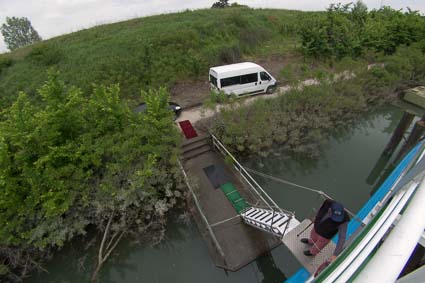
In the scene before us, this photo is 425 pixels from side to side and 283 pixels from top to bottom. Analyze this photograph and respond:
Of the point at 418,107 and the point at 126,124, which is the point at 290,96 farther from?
the point at 418,107

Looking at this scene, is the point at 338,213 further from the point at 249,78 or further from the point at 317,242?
the point at 249,78

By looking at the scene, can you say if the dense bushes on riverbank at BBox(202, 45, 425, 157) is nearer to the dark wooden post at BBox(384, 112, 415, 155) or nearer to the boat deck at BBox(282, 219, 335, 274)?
the dark wooden post at BBox(384, 112, 415, 155)

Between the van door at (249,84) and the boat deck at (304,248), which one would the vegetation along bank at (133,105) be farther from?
the boat deck at (304,248)

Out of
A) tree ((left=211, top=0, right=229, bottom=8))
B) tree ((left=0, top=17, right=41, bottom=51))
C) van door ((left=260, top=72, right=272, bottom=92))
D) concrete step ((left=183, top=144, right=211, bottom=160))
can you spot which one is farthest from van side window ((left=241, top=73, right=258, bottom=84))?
tree ((left=0, top=17, right=41, bottom=51))

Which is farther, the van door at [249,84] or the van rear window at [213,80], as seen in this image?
the van door at [249,84]

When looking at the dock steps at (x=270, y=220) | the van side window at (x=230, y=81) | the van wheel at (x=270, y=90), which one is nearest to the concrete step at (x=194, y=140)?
the van side window at (x=230, y=81)

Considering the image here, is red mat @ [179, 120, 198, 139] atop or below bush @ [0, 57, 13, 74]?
below

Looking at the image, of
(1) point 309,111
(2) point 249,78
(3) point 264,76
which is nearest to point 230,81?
(2) point 249,78
